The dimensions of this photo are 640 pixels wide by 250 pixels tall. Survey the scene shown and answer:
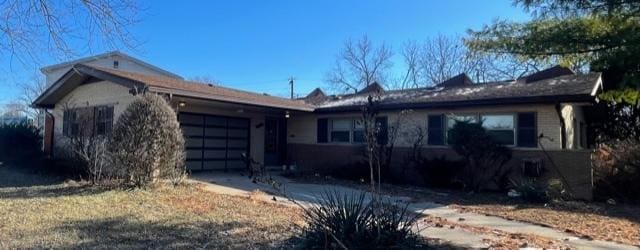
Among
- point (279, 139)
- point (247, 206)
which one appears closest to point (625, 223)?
point (247, 206)

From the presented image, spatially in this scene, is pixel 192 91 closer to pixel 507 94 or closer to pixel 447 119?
pixel 447 119

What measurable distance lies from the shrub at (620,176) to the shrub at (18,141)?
18.4 meters

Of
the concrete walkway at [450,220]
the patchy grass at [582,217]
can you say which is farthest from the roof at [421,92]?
the patchy grass at [582,217]

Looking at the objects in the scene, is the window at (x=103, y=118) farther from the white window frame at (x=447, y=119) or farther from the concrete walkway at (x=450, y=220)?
the white window frame at (x=447, y=119)

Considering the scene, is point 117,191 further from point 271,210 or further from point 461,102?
point 461,102

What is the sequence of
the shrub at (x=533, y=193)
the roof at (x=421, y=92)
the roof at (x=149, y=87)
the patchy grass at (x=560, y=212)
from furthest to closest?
1. the roof at (x=149, y=87)
2. the roof at (x=421, y=92)
3. the shrub at (x=533, y=193)
4. the patchy grass at (x=560, y=212)

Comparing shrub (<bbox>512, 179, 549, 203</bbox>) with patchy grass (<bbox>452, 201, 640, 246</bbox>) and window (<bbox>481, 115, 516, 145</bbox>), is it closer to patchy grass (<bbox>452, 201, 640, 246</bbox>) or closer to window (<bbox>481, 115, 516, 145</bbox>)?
→ patchy grass (<bbox>452, 201, 640, 246</bbox>)

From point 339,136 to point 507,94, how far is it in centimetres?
637

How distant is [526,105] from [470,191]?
2904mm

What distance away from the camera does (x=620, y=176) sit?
39.3ft

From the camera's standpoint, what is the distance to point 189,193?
33.8 feet

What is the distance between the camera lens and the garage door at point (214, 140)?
16.1 m

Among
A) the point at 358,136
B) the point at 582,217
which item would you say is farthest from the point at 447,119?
the point at 582,217

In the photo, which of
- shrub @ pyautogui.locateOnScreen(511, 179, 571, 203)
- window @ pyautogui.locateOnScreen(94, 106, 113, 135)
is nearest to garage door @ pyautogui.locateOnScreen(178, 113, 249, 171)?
window @ pyautogui.locateOnScreen(94, 106, 113, 135)
